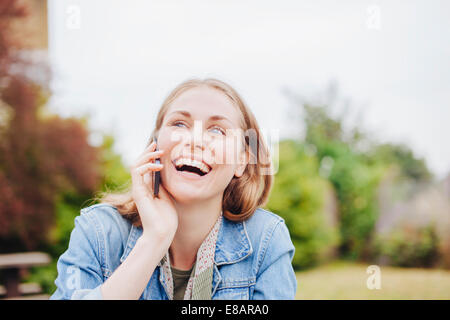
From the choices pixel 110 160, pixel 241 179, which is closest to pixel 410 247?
pixel 110 160

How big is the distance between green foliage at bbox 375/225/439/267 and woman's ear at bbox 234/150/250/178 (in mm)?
8871

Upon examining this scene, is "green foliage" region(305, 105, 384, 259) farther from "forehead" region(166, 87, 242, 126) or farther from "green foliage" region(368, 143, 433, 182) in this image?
"forehead" region(166, 87, 242, 126)

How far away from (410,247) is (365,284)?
296 centimetres

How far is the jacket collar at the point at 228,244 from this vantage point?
5.43ft

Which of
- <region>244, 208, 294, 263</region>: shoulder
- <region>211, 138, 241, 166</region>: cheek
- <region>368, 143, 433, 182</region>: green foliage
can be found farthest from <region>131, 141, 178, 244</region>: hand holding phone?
<region>368, 143, 433, 182</region>: green foliage

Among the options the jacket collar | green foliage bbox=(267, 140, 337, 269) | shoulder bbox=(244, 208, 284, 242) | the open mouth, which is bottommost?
green foliage bbox=(267, 140, 337, 269)

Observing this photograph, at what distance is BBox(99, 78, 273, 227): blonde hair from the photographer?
5.82 ft

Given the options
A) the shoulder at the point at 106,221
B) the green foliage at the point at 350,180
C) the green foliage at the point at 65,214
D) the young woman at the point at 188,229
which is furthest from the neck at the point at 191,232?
the green foliage at the point at 350,180

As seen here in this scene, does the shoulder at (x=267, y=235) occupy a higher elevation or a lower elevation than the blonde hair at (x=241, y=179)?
lower

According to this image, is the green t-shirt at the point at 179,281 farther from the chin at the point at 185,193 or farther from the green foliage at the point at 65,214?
the green foliage at the point at 65,214

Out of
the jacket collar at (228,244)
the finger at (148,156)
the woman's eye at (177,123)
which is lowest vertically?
the jacket collar at (228,244)

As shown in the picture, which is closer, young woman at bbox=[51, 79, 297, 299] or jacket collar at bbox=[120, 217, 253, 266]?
young woman at bbox=[51, 79, 297, 299]

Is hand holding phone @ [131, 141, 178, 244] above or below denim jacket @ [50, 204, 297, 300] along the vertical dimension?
above

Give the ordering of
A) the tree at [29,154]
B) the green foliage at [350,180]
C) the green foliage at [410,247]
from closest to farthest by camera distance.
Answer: the tree at [29,154]
the green foliage at [410,247]
the green foliage at [350,180]
